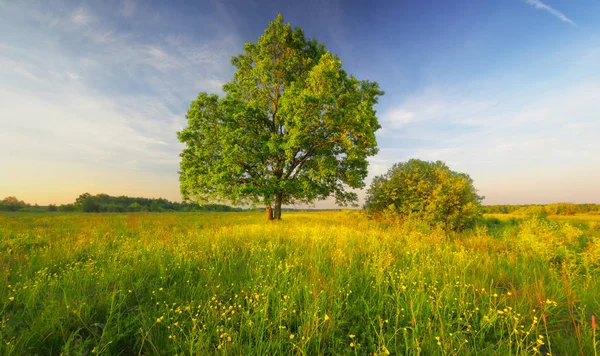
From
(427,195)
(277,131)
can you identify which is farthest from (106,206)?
(427,195)

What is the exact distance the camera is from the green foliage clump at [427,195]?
13031mm

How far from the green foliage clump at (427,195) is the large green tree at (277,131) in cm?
248

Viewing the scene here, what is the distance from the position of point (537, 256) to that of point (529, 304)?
13.7 ft

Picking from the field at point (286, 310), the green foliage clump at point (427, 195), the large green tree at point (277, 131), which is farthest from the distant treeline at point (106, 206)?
the field at point (286, 310)

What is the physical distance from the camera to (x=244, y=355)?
7.68 ft

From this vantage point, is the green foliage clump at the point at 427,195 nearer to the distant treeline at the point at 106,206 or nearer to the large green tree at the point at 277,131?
the large green tree at the point at 277,131

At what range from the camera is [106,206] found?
214 feet

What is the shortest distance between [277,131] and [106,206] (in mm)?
74163

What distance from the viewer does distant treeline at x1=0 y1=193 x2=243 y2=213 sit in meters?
59.4

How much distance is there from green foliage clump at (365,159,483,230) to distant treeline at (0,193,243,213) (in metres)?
39.9

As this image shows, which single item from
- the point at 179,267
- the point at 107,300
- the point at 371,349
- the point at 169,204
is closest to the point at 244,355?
the point at 371,349

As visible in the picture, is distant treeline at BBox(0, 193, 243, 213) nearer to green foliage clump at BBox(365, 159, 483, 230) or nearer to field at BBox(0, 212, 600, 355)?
green foliage clump at BBox(365, 159, 483, 230)

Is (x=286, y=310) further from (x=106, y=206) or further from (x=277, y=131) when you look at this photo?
(x=106, y=206)

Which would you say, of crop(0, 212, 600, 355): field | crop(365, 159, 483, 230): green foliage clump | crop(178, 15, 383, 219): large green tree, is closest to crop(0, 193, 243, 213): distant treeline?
crop(178, 15, 383, 219): large green tree
